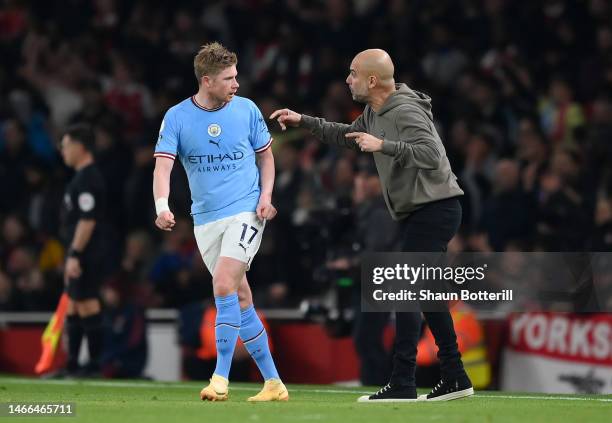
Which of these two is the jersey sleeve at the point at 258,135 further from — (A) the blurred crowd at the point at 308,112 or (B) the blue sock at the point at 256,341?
(A) the blurred crowd at the point at 308,112

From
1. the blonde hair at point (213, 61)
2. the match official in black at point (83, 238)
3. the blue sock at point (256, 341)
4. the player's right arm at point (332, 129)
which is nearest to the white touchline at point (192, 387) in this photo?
the match official in black at point (83, 238)

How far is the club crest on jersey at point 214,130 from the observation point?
9.46 meters

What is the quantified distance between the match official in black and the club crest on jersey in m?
4.27

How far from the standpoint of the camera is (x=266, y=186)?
9.66m

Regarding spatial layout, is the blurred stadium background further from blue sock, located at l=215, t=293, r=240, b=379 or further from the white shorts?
blue sock, located at l=215, t=293, r=240, b=379

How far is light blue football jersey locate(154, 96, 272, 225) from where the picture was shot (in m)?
9.47

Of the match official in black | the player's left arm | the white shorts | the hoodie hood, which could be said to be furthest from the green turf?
the match official in black

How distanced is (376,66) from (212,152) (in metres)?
1.23

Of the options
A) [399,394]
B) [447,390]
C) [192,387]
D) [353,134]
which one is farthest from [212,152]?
[192,387]

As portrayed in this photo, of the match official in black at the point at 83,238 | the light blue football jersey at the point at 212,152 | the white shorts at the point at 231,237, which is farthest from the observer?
the match official in black at the point at 83,238

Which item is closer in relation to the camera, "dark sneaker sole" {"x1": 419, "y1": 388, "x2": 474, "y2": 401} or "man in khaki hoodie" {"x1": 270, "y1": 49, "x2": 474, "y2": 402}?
"man in khaki hoodie" {"x1": 270, "y1": 49, "x2": 474, "y2": 402}

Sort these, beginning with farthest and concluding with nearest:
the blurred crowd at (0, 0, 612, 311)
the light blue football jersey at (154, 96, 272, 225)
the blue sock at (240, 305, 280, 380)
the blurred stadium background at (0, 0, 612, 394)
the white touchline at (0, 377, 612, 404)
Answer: the blurred crowd at (0, 0, 612, 311) < the blurred stadium background at (0, 0, 612, 394) < the white touchline at (0, 377, 612, 404) < the blue sock at (240, 305, 280, 380) < the light blue football jersey at (154, 96, 272, 225)
